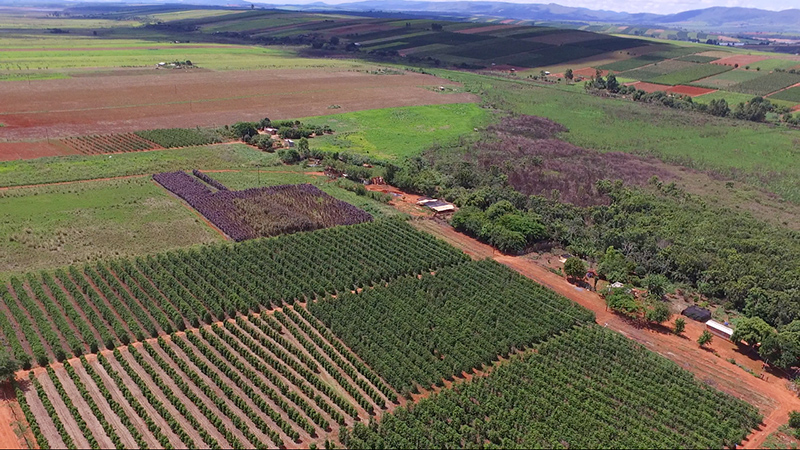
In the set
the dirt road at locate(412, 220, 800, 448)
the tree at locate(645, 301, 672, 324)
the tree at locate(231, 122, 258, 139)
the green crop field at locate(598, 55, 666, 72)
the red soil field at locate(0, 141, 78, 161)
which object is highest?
the green crop field at locate(598, 55, 666, 72)

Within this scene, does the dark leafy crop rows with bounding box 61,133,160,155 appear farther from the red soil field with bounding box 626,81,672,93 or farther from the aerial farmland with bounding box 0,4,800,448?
the red soil field with bounding box 626,81,672,93

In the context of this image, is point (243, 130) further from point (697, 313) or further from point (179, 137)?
point (697, 313)

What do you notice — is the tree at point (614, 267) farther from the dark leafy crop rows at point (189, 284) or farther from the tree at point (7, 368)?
the tree at point (7, 368)

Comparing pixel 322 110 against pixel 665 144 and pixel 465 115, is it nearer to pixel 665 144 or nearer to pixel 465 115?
pixel 465 115

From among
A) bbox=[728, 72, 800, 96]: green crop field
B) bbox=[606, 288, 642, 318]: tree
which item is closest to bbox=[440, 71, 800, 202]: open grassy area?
bbox=[728, 72, 800, 96]: green crop field

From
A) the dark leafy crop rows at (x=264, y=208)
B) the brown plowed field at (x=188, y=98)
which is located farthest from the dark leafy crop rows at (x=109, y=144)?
the dark leafy crop rows at (x=264, y=208)

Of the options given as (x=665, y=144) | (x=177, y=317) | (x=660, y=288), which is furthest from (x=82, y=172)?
(x=665, y=144)
